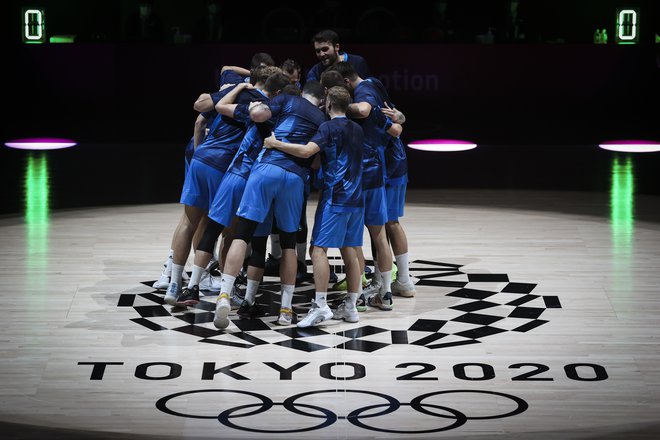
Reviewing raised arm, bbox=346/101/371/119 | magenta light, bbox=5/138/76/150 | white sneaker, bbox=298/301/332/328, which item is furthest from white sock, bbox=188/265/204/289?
magenta light, bbox=5/138/76/150

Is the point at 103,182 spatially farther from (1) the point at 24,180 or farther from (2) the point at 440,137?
(2) the point at 440,137

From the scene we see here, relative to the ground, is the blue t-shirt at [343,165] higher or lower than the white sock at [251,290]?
higher

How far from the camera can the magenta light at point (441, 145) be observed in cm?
1613

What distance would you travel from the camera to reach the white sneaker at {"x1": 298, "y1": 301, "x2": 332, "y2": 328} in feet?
24.9

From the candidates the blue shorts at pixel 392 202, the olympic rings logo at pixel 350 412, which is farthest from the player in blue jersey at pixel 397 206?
the olympic rings logo at pixel 350 412

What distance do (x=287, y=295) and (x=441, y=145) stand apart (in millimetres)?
8971

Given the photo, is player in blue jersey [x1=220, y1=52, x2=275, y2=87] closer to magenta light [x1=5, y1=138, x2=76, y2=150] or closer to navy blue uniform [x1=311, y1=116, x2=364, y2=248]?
navy blue uniform [x1=311, y1=116, x2=364, y2=248]

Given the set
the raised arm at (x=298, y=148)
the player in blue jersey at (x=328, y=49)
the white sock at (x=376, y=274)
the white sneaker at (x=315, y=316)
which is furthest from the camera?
the player in blue jersey at (x=328, y=49)

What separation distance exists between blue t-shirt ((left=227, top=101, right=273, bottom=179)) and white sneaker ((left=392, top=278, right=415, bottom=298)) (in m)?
1.45

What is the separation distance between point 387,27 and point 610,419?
12.9 meters

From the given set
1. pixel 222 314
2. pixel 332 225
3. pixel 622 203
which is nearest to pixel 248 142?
pixel 332 225

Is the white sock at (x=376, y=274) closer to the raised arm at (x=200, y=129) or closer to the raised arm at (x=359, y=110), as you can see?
the raised arm at (x=359, y=110)

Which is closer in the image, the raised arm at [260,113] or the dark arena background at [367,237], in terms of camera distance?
the dark arena background at [367,237]

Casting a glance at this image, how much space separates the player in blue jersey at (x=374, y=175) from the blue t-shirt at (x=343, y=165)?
34cm
